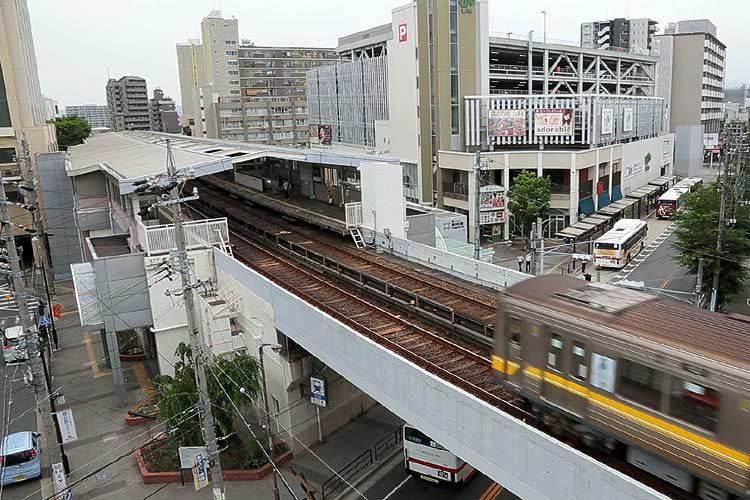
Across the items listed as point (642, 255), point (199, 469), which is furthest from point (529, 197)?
point (199, 469)

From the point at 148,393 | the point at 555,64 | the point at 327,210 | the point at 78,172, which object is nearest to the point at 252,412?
the point at 148,393

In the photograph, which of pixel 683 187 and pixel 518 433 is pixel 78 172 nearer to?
pixel 518 433

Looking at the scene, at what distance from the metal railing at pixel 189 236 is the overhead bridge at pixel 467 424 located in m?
7.21

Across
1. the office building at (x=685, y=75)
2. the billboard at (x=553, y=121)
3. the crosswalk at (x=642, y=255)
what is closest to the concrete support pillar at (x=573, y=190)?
the billboard at (x=553, y=121)

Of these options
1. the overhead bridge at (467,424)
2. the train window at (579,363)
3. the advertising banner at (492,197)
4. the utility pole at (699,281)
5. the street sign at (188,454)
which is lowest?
the utility pole at (699,281)

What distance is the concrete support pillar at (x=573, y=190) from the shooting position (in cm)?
4134

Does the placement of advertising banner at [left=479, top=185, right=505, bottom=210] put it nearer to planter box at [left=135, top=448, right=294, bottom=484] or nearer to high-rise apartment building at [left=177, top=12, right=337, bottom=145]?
planter box at [left=135, top=448, right=294, bottom=484]

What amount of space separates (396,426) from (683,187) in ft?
154

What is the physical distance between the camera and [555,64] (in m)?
56.3

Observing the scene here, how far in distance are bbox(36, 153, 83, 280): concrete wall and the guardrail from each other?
2760 centimetres

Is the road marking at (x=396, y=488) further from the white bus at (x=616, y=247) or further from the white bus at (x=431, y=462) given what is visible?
the white bus at (x=616, y=247)

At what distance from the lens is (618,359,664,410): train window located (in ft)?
26.0

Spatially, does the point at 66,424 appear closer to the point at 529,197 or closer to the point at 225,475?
the point at 225,475

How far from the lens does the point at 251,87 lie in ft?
322
